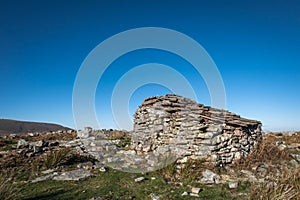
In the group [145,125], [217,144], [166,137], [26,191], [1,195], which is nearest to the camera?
[1,195]

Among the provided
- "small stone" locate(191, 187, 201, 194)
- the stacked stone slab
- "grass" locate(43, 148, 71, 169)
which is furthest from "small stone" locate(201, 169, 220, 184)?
"grass" locate(43, 148, 71, 169)

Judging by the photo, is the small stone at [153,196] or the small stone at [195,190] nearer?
the small stone at [153,196]

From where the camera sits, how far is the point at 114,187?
7969 millimetres

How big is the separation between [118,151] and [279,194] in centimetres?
976

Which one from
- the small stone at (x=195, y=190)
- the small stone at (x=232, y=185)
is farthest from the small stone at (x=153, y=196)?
the small stone at (x=232, y=185)

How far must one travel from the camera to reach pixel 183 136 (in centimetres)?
1164

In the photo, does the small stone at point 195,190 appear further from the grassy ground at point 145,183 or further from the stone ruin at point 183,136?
the stone ruin at point 183,136

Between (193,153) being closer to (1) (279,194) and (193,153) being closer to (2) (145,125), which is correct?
(2) (145,125)

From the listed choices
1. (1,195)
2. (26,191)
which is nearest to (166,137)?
(26,191)

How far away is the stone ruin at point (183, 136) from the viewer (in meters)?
10.8

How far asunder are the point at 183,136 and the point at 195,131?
703mm

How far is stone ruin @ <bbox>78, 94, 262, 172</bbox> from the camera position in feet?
35.4

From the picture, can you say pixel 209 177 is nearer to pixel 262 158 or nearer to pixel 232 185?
pixel 232 185

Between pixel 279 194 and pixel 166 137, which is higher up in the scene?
pixel 166 137
